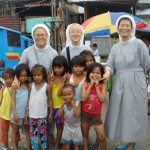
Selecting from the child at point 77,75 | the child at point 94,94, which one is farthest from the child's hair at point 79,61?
the child at point 94,94

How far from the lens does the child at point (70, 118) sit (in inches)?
144

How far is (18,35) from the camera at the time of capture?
14734 millimetres

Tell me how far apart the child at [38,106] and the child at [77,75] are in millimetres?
369

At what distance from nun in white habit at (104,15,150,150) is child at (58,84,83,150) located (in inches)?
18.9

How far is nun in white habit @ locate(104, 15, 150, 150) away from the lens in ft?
12.2

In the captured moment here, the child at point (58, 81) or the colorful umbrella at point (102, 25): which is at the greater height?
the colorful umbrella at point (102, 25)

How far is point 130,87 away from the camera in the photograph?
3717 mm

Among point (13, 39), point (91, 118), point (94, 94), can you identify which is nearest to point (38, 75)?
point (94, 94)

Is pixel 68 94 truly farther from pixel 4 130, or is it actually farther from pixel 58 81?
pixel 4 130

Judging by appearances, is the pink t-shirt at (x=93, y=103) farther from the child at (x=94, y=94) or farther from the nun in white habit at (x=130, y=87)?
the nun in white habit at (x=130, y=87)

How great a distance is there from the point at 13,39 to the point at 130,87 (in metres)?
11.4

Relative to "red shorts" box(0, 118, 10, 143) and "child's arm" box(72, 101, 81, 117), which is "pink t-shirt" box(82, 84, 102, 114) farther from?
"red shorts" box(0, 118, 10, 143)

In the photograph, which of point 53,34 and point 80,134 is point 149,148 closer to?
point 80,134

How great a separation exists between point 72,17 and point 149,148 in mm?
19633
